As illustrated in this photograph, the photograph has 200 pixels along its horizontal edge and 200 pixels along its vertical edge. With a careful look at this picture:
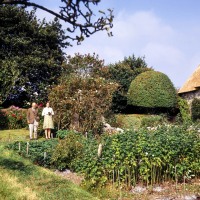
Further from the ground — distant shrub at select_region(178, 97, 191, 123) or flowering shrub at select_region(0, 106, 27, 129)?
distant shrub at select_region(178, 97, 191, 123)

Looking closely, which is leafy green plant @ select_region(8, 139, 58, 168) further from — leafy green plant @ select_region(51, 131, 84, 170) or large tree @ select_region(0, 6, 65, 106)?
large tree @ select_region(0, 6, 65, 106)

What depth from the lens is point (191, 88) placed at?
27625mm

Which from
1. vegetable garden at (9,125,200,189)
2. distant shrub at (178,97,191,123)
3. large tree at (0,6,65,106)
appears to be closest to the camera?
vegetable garden at (9,125,200,189)

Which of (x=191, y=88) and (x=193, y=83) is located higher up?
(x=193, y=83)

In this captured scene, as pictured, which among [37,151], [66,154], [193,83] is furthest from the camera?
[193,83]

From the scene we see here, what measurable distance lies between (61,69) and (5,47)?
13.8 ft

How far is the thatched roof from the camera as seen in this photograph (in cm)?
2729

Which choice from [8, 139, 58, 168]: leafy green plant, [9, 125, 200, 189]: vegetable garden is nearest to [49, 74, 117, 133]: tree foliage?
[8, 139, 58, 168]: leafy green plant

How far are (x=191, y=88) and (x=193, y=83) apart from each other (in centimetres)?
45

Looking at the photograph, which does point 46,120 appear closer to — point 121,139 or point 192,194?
point 121,139

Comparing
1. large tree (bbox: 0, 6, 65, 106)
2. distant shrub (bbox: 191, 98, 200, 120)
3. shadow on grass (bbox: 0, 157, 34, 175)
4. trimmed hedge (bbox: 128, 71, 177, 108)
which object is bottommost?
shadow on grass (bbox: 0, 157, 34, 175)

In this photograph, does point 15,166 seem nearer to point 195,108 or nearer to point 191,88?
point 195,108

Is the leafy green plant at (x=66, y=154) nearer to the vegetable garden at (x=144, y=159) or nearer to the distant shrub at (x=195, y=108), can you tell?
Answer: the vegetable garden at (x=144, y=159)

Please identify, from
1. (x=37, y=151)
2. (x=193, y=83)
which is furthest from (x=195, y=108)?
(x=37, y=151)
